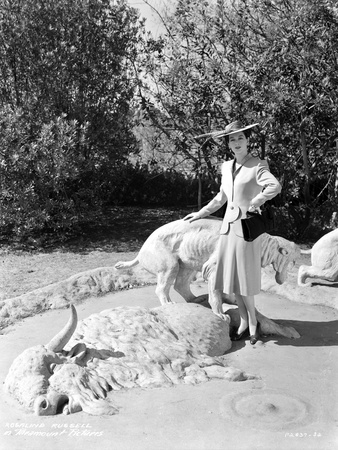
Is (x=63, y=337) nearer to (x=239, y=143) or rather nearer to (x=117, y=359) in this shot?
(x=117, y=359)

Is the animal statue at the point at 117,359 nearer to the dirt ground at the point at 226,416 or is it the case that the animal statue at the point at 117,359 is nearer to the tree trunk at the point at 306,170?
the dirt ground at the point at 226,416

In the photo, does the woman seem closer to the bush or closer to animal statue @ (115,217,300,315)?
animal statue @ (115,217,300,315)

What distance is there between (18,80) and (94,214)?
3.37 m

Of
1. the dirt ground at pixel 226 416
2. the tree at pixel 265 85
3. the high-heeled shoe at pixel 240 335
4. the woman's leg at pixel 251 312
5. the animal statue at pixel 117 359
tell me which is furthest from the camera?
the tree at pixel 265 85

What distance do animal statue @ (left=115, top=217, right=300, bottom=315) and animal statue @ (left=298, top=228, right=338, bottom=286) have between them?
5.48 ft

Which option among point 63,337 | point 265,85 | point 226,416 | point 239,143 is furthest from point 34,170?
point 226,416

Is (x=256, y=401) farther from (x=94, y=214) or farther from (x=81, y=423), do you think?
(x=94, y=214)

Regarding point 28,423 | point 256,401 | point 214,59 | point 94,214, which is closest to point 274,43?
point 214,59

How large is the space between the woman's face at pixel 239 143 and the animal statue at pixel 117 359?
1667 mm

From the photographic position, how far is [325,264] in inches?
332

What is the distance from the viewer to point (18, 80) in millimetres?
13422

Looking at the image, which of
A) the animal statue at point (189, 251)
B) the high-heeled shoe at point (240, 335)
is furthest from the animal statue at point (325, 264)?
the high-heeled shoe at point (240, 335)

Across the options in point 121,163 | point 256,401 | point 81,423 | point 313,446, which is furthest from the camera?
point 121,163

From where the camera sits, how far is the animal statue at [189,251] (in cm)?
670
